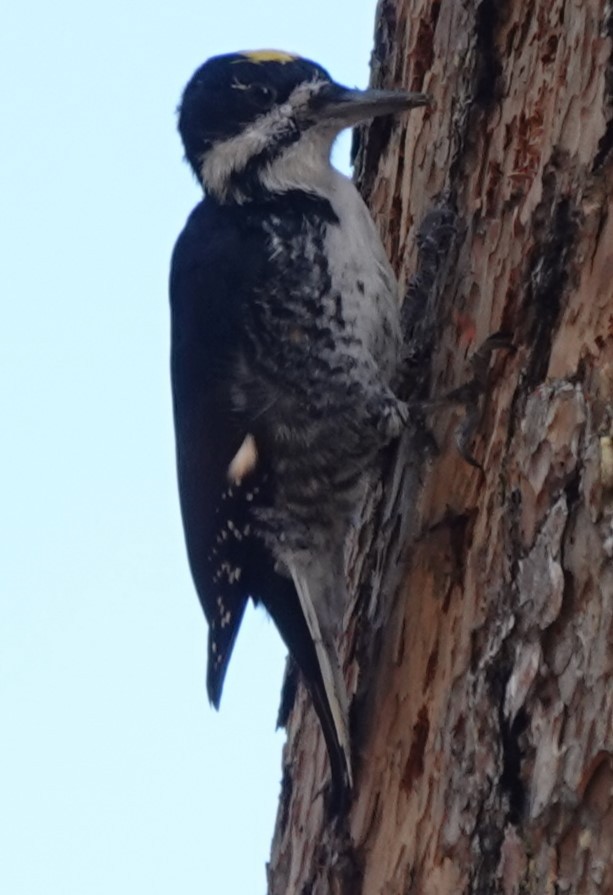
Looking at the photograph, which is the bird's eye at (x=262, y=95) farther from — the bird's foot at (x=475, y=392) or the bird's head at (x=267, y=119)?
the bird's foot at (x=475, y=392)

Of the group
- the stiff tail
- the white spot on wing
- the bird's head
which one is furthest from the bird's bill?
the stiff tail

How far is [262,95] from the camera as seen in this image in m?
3.56

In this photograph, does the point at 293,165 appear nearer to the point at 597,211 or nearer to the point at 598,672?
the point at 597,211

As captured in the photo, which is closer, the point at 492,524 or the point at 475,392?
the point at 492,524

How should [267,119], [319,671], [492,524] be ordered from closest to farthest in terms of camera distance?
[492,524], [319,671], [267,119]

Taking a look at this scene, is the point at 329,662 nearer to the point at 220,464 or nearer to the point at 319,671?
the point at 319,671

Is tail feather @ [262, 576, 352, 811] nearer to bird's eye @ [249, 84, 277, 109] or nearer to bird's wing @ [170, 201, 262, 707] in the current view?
bird's wing @ [170, 201, 262, 707]

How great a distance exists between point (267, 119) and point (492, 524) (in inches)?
62.7

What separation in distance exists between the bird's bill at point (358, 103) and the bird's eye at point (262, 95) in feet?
0.41

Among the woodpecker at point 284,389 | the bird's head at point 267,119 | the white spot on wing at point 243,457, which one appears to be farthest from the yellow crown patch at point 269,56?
the white spot on wing at point 243,457

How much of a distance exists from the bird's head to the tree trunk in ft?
0.63

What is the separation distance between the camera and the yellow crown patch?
3.58 m

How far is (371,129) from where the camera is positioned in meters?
3.63

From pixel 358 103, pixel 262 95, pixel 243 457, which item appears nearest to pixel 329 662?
pixel 243 457
